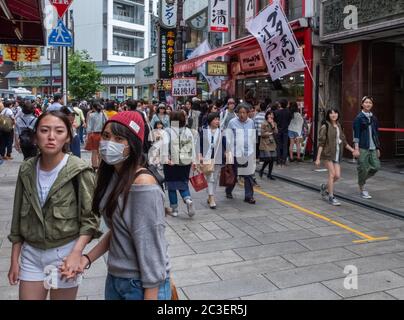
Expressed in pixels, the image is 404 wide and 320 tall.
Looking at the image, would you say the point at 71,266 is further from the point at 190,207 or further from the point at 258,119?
the point at 258,119

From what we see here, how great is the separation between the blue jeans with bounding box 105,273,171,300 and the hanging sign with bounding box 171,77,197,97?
1354 cm

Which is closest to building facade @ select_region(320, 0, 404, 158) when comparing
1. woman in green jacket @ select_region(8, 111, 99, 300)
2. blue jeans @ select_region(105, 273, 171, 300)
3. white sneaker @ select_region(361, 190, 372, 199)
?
white sneaker @ select_region(361, 190, 372, 199)

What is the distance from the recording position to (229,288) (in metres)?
4.44

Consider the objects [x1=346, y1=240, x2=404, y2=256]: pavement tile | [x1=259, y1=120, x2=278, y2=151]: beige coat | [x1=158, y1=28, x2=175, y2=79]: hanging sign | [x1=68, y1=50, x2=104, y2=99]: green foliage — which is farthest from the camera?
[x1=68, y1=50, x2=104, y2=99]: green foliage

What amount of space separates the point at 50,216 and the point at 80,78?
34592 mm

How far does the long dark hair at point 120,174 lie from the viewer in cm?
228

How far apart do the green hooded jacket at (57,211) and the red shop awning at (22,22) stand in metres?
5.08

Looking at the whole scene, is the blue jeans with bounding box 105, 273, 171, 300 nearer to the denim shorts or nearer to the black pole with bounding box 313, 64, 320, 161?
the denim shorts

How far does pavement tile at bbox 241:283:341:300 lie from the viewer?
13.8ft

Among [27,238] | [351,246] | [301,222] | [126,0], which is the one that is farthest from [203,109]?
[126,0]

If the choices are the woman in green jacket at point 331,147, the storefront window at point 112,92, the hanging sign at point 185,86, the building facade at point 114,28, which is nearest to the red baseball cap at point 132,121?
the woman in green jacket at point 331,147

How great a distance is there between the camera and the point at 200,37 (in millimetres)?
27188

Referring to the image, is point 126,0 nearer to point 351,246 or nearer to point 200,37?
point 200,37

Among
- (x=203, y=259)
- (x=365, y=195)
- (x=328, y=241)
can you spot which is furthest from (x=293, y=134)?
(x=203, y=259)
